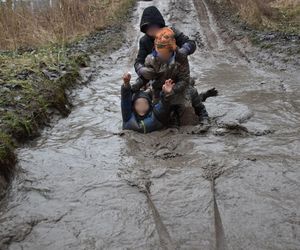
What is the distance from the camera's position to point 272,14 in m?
15.8

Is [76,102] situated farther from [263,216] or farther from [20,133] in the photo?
[263,216]

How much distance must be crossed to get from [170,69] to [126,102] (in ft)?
2.45

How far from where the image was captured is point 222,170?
15.4 ft

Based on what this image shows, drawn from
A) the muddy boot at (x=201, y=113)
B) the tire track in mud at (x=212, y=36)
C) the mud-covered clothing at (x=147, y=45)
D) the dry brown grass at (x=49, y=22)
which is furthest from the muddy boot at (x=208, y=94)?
the dry brown grass at (x=49, y=22)

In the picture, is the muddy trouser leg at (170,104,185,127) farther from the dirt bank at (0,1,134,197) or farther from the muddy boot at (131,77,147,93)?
the dirt bank at (0,1,134,197)

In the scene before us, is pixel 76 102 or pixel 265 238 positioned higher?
pixel 265 238

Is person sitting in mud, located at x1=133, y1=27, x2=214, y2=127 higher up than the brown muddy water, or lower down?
Answer: higher up

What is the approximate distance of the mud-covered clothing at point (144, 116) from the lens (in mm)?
5965

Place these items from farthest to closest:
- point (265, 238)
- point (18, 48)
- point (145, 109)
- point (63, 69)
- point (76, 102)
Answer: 1. point (18, 48)
2. point (63, 69)
3. point (76, 102)
4. point (145, 109)
5. point (265, 238)

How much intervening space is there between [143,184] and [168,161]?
668 mm

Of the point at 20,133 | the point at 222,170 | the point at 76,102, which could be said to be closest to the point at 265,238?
the point at 222,170

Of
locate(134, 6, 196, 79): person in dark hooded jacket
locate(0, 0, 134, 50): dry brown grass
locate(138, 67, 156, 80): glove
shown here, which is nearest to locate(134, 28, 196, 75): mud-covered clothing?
locate(134, 6, 196, 79): person in dark hooded jacket

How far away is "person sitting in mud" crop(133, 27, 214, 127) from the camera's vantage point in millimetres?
5801

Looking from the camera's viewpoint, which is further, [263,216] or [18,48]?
[18,48]
